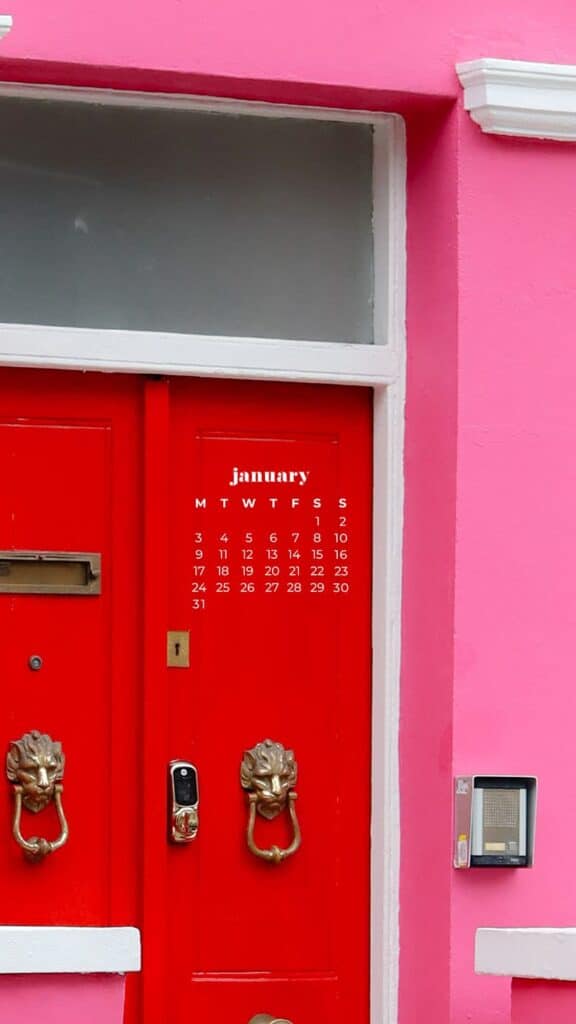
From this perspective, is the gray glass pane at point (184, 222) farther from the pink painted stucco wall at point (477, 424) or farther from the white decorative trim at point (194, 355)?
the pink painted stucco wall at point (477, 424)

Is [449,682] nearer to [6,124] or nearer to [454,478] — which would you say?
[454,478]

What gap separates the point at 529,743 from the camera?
531cm

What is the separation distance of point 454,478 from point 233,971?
149 cm

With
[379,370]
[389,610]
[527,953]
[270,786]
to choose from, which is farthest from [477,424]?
[527,953]

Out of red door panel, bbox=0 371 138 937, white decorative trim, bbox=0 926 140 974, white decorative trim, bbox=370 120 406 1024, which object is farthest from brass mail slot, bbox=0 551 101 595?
white decorative trim, bbox=0 926 140 974

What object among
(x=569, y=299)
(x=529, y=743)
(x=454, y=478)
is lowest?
(x=529, y=743)

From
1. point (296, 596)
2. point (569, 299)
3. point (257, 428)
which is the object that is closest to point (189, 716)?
point (296, 596)

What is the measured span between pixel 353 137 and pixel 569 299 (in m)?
0.78

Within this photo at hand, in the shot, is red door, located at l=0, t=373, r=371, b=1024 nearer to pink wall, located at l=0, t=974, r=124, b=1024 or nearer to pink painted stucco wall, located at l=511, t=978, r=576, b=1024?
pink wall, located at l=0, t=974, r=124, b=1024

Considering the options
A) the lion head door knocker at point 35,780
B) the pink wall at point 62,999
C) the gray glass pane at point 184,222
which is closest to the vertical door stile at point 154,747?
the lion head door knocker at point 35,780

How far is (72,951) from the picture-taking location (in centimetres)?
453

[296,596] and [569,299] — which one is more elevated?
[569,299]

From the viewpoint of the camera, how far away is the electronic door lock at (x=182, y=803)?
17.5 ft
